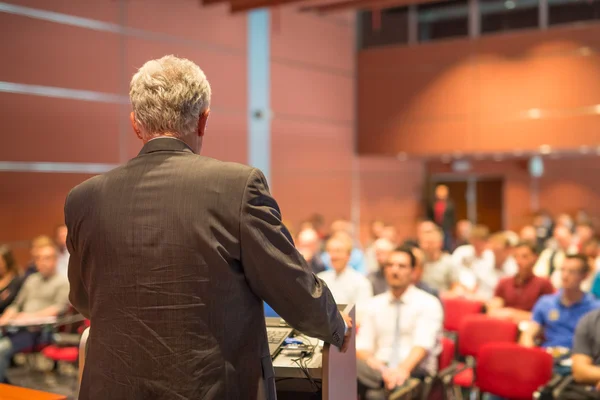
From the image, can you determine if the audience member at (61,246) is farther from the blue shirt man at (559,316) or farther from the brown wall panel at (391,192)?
the brown wall panel at (391,192)

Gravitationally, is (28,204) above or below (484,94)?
below

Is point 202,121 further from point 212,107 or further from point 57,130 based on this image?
point 212,107

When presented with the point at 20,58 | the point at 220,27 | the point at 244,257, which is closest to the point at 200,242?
the point at 244,257

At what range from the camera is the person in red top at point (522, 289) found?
20.4 feet

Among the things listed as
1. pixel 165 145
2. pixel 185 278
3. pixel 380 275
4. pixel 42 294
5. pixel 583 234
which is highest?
pixel 165 145

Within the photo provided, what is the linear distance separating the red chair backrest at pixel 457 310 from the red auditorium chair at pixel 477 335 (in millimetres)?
683

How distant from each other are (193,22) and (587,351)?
281 inches

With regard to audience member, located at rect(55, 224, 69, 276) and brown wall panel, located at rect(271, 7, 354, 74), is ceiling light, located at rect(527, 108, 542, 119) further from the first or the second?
audience member, located at rect(55, 224, 69, 276)

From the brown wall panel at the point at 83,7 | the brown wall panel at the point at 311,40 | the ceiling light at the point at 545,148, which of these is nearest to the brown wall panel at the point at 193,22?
the brown wall panel at the point at 83,7

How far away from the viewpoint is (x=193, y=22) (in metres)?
9.70

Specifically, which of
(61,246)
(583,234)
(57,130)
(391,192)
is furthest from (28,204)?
(391,192)

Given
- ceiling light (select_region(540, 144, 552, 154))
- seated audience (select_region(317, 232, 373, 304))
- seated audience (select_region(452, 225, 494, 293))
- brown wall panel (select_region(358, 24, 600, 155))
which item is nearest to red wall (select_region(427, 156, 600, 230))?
ceiling light (select_region(540, 144, 552, 154))

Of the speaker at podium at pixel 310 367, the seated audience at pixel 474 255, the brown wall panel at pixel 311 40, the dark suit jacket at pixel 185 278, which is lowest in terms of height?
the seated audience at pixel 474 255

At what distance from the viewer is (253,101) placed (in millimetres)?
10703
